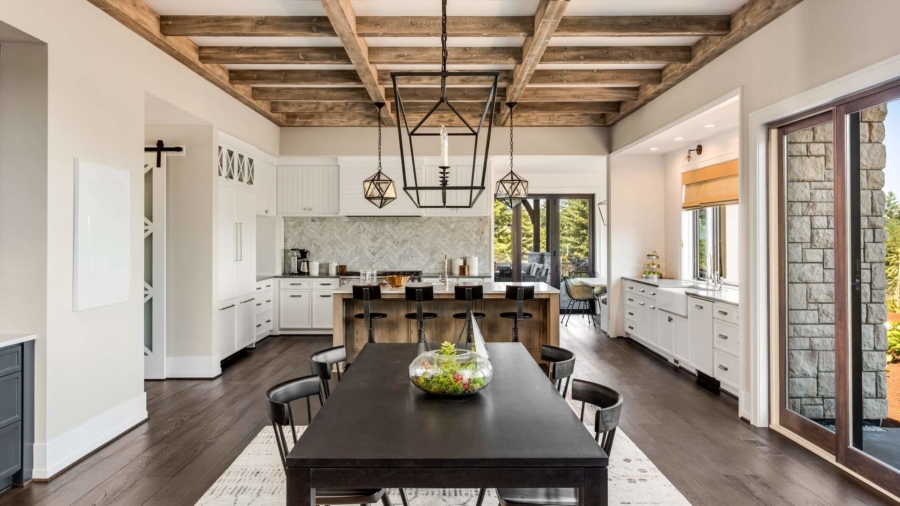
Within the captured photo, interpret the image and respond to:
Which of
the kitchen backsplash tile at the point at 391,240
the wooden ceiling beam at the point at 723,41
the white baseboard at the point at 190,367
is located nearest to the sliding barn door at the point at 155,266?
the white baseboard at the point at 190,367

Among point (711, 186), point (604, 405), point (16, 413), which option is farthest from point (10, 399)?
point (711, 186)

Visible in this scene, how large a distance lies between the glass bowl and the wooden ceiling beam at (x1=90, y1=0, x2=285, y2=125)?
11.0 ft

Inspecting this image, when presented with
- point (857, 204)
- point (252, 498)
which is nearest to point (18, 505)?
point (252, 498)

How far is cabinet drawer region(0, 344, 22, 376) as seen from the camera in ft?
8.55

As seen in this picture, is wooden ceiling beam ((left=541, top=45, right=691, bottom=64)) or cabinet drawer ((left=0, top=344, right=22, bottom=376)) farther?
wooden ceiling beam ((left=541, top=45, right=691, bottom=64))

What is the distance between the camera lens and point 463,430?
Answer: 1.69m

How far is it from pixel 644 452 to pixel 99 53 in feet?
15.3

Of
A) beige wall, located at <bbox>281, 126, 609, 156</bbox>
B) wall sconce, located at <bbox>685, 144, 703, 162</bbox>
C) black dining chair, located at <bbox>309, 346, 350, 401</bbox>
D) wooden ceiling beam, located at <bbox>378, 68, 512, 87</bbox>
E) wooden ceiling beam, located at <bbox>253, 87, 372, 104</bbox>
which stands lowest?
black dining chair, located at <bbox>309, 346, 350, 401</bbox>

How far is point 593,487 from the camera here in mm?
1479

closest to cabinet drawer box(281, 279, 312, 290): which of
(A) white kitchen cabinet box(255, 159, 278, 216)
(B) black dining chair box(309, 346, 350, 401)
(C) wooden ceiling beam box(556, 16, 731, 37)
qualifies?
(A) white kitchen cabinet box(255, 159, 278, 216)

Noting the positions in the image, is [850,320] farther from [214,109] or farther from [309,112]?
[309,112]

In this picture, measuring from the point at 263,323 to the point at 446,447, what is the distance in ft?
18.7

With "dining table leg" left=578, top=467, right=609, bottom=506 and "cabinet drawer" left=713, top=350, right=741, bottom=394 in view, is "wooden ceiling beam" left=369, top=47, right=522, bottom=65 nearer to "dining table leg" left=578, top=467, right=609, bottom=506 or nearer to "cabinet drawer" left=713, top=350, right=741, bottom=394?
"cabinet drawer" left=713, top=350, right=741, bottom=394

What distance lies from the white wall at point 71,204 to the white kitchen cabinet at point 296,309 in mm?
3250
